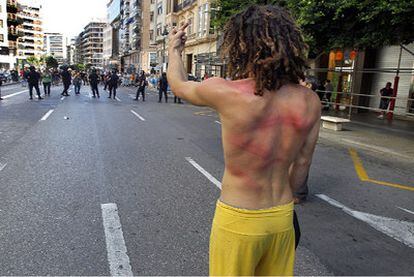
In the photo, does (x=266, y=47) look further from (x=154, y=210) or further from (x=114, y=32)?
(x=114, y=32)

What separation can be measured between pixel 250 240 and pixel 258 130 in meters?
0.49

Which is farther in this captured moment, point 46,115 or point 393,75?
point 393,75

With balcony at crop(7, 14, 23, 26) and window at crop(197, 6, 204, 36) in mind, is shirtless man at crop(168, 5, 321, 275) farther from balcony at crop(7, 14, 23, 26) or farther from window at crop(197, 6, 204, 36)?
balcony at crop(7, 14, 23, 26)

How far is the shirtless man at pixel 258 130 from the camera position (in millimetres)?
1723

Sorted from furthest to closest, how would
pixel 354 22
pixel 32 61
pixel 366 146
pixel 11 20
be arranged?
1. pixel 32 61
2. pixel 11 20
3. pixel 354 22
4. pixel 366 146

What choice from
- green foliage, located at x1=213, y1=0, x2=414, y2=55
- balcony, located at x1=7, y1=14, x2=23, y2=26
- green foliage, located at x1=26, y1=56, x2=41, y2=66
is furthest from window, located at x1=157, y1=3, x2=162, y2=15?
green foliage, located at x1=26, y1=56, x2=41, y2=66

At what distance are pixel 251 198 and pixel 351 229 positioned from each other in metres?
3.15

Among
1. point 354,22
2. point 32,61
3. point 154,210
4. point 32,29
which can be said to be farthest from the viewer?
point 32,29

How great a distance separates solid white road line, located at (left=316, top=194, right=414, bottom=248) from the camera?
14.2 ft

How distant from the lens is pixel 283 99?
1.75 metres

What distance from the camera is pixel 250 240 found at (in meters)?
1.75

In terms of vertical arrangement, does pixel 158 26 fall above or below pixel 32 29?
below

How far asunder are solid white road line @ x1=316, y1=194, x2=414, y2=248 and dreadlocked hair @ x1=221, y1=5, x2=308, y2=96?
3.28 meters

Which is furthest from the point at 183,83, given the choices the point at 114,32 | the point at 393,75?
the point at 114,32
